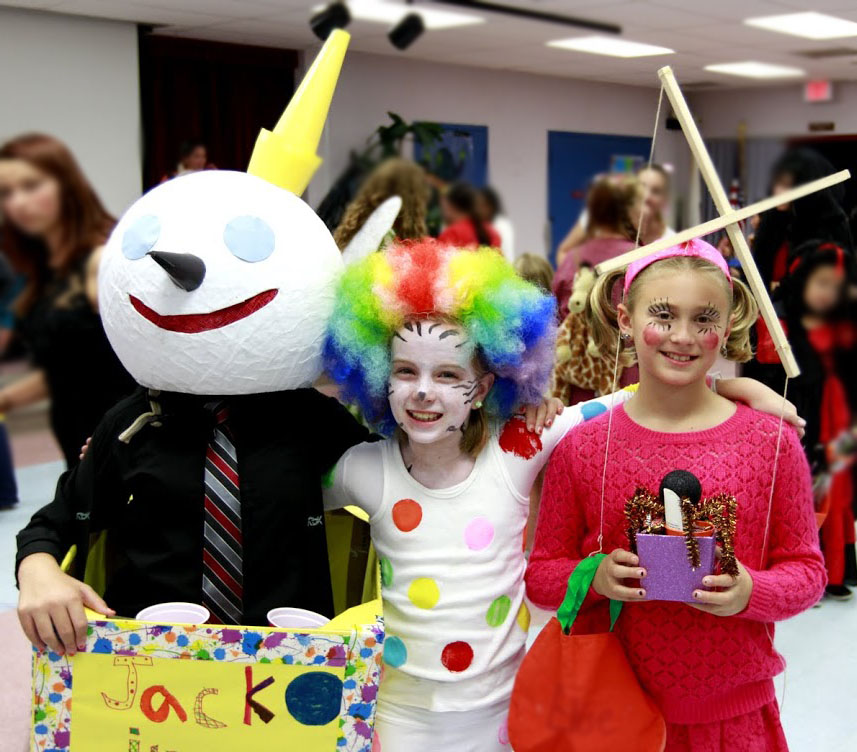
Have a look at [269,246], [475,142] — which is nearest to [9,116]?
[475,142]

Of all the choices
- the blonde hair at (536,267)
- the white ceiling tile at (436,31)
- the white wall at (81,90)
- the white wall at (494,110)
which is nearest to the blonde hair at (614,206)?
the blonde hair at (536,267)

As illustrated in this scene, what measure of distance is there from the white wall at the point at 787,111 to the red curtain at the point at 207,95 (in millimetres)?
5641

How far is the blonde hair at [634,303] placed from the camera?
115 centimetres

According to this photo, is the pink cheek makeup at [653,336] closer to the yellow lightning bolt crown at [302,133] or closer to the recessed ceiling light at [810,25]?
the recessed ceiling light at [810,25]

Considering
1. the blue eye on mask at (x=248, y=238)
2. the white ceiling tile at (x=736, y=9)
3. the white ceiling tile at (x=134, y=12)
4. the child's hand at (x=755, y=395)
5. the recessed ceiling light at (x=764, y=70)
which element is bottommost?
the child's hand at (x=755, y=395)

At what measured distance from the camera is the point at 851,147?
47 cm

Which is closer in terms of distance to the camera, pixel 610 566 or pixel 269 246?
pixel 610 566

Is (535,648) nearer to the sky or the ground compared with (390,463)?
nearer to the ground

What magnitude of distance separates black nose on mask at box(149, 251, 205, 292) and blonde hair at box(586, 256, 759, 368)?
534 mm

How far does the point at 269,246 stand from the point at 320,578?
1.51 feet

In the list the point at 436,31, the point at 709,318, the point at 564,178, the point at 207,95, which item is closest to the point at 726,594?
the point at 709,318

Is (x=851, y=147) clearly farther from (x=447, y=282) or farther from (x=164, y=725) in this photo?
(x=164, y=725)

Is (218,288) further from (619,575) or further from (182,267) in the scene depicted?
(619,575)

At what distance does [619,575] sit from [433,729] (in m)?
0.38
